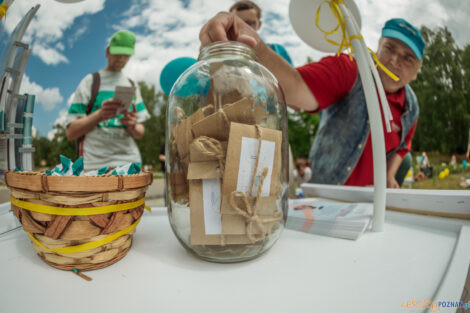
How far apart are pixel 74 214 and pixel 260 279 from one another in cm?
23

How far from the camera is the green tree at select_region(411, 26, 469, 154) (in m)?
2.06

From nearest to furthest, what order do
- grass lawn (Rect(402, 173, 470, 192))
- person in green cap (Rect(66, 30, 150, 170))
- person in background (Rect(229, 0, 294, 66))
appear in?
person in green cap (Rect(66, 30, 150, 170)), person in background (Rect(229, 0, 294, 66)), grass lawn (Rect(402, 173, 470, 192))

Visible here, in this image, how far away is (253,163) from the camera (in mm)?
304

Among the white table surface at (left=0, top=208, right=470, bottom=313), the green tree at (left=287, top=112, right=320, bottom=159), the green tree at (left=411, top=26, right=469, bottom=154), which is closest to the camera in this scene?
the white table surface at (left=0, top=208, right=470, bottom=313)

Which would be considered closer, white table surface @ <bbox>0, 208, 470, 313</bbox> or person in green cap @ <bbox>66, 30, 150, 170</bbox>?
white table surface @ <bbox>0, 208, 470, 313</bbox>

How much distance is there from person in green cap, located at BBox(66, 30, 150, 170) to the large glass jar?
0.89 meters

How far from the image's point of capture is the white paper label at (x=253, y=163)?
0.30 metres

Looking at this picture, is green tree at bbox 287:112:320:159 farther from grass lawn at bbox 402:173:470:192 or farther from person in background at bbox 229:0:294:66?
person in background at bbox 229:0:294:66

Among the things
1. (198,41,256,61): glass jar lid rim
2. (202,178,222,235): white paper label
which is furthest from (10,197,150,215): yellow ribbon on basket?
(198,41,256,61): glass jar lid rim

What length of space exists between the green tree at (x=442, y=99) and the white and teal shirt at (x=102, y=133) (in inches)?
84.9

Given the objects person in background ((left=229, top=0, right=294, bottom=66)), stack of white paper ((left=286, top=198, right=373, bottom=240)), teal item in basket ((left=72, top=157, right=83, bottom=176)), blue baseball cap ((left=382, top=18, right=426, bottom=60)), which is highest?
person in background ((left=229, top=0, right=294, bottom=66))

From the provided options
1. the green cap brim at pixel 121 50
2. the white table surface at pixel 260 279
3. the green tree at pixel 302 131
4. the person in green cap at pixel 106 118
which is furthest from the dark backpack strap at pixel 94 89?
the green tree at pixel 302 131

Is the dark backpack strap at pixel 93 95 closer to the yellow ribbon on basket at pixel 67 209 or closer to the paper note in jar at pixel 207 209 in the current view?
the yellow ribbon on basket at pixel 67 209

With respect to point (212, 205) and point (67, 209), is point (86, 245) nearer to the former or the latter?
point (67, 209)
